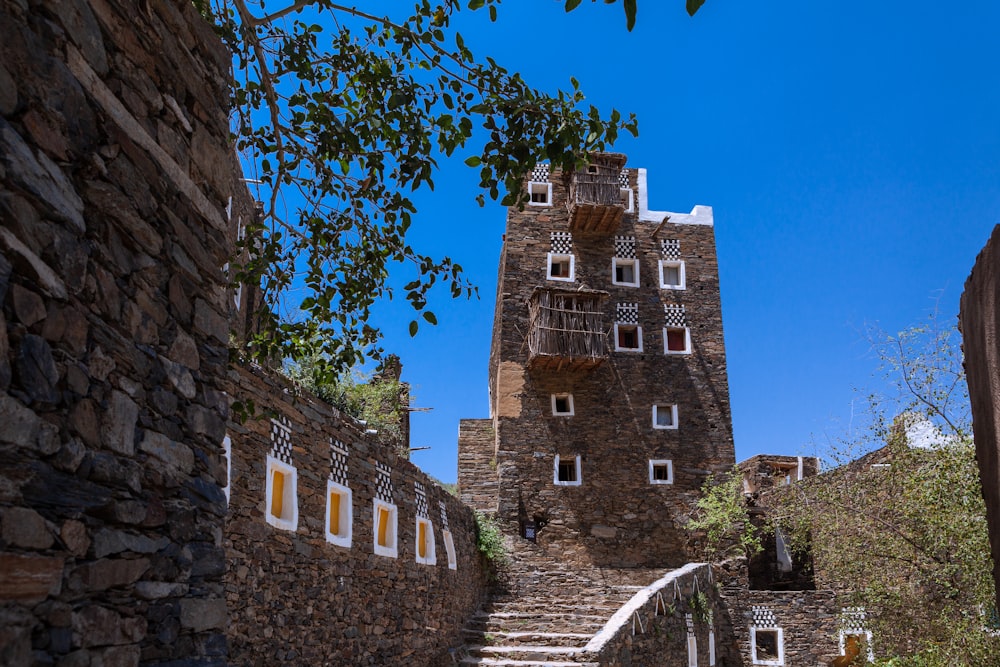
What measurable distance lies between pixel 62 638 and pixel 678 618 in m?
14.5

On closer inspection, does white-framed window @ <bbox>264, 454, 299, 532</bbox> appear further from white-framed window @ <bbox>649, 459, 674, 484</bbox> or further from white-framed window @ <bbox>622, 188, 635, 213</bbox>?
white-framed window @ <bbox>622, 188, 635, 213</bbox>

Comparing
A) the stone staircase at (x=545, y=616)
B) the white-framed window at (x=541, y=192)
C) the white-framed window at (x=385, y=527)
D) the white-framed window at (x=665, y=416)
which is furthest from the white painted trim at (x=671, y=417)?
the white-framed window at (x=385, y=527)

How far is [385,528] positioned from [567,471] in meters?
11.2

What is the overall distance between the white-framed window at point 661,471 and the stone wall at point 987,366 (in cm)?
1927

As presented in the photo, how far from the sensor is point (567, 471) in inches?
828

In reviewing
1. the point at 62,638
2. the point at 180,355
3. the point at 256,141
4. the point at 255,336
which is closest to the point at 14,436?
the point at 62,638

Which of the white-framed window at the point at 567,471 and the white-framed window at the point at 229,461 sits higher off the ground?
the white-framed window at the point at 567,471

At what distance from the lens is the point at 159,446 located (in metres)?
2.78

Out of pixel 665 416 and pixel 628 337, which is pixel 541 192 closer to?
pixel 628 337

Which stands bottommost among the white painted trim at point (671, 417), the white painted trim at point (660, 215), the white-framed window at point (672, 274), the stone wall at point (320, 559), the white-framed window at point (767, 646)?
the white-framed window at point (767, 646)

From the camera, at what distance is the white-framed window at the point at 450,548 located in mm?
13047

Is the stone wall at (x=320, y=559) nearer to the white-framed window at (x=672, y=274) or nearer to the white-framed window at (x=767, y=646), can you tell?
the white-framed window at (x=767, y=646)

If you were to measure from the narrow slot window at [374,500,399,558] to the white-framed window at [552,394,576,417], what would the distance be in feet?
35.9

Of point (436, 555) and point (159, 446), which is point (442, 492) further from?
point (159, 446)
